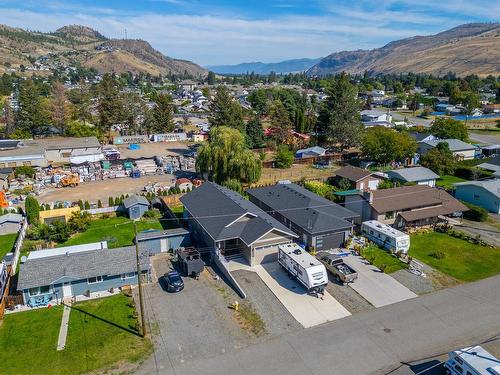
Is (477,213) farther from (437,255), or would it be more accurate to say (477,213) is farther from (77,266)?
(77,266)

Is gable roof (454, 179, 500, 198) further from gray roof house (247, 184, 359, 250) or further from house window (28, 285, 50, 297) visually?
house window (28, 285, 50, 297)

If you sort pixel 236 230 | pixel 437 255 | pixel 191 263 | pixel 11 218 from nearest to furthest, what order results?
pixel 191 263, pixel 236 230, pixel 437 255, pixel 11 218

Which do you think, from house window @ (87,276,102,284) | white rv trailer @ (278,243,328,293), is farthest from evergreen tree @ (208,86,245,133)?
house window @ (87,276,102,284)

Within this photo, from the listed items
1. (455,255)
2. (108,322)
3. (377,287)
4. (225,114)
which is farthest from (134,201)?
(225,114)

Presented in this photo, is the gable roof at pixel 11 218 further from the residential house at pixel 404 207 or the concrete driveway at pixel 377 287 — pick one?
the residential house at pixel 404 207

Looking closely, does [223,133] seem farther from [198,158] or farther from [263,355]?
[263,355]
